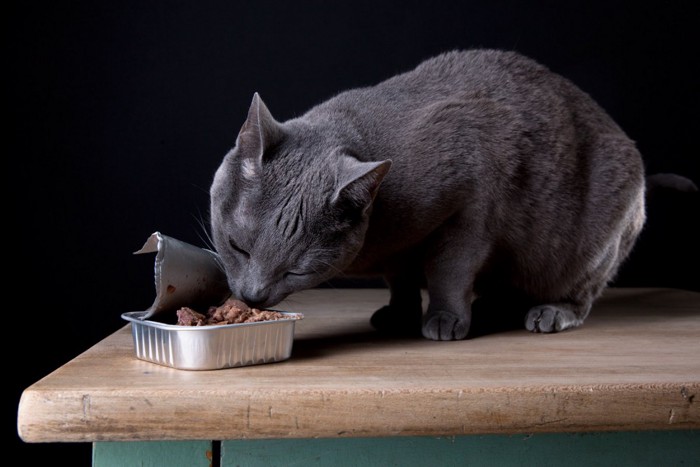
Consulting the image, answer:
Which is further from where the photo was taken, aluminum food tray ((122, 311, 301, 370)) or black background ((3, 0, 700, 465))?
black background ((3, 0, 700, 465))

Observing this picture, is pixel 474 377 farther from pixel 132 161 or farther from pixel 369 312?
pixel 132 161

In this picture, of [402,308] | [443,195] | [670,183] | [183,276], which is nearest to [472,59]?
[443,195]

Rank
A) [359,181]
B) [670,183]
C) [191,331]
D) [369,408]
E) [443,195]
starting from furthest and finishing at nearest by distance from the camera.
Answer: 1. [670,183]
2. [443,195]
3. [359,181]
4. [191,331]
5. [369,408]

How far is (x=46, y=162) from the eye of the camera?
186 centimetres

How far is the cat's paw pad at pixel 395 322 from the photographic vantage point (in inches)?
56.0

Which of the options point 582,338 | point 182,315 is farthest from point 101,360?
point 582,338

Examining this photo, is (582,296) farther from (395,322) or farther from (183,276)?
(183,276)

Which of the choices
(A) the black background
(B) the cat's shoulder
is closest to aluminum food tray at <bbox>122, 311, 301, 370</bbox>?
(B) the cat's shoulder

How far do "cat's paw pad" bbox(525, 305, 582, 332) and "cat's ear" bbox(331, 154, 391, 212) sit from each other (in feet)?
1.45

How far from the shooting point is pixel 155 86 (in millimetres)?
1893

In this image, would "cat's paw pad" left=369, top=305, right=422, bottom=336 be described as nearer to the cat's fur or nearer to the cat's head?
the cat's fur

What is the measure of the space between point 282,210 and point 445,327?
0.35m

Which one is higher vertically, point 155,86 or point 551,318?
point 155,86

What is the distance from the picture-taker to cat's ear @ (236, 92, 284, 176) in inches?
45.7
